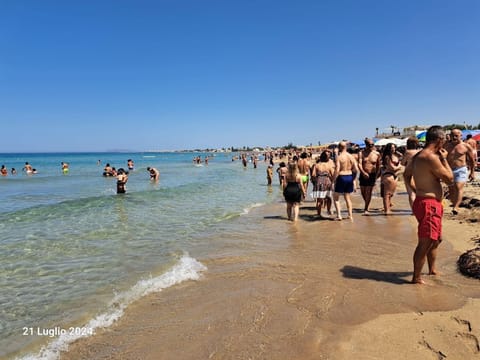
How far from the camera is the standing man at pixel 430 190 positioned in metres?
3.39

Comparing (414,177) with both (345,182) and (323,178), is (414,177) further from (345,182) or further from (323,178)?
(323,178)

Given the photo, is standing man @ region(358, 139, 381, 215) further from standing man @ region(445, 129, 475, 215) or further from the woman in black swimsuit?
the woman in black swimsuit

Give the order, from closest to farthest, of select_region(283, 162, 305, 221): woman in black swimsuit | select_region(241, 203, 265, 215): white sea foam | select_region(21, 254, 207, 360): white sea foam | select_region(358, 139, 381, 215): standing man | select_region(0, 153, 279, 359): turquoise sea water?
select_region(21, 254, 207, 360): white sea foam
select_region(0, 153, 279, 359): turquoise sea water
select_region(283, 162, 305, 221): woman in black swimsuit
select_region(358, 139, 381, 215): standing man
select_region(241, 203, 265, 215): white sea foam

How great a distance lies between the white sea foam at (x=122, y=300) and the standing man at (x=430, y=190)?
277 cm

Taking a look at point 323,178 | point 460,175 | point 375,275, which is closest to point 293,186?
point 323,178

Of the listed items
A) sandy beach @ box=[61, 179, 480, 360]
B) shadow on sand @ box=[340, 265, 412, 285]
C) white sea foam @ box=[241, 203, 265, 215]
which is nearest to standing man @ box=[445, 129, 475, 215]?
sandy beach @ box=[61, 179, 480, 360]

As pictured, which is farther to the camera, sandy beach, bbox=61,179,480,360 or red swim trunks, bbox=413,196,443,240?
red swim trunks, bbox=413,196,443,240

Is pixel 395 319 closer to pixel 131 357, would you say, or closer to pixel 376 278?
pixel 376 278

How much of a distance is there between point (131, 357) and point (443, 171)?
342 cm

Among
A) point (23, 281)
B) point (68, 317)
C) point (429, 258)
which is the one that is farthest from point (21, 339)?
point (429, 258)

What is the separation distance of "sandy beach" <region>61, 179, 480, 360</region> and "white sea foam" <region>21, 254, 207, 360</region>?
109mm

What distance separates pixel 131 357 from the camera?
8.81 ft

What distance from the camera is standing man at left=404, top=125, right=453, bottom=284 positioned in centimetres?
339

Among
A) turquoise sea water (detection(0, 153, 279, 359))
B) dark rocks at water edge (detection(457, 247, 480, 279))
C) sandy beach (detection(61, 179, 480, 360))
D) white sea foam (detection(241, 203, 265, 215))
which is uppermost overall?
dark rocks at water edge (detection(457, 247, 480, 279))
